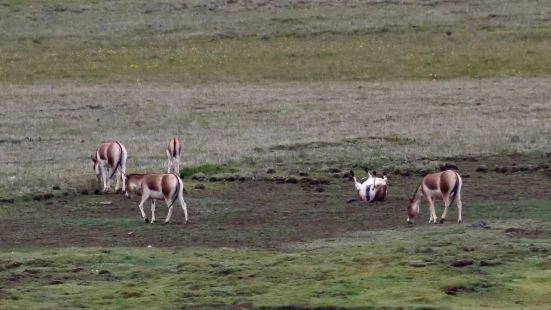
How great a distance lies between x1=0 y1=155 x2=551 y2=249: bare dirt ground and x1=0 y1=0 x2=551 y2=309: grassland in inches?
2.8

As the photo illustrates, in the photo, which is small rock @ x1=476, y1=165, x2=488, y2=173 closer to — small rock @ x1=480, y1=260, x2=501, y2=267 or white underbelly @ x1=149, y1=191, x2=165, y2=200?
white underbelly @ x1=149, y1=191, x2=165, y2=200

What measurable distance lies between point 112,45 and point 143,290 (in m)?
42.3

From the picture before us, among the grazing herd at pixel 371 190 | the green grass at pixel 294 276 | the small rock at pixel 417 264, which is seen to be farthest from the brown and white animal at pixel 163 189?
the small rock at pixel 417 264

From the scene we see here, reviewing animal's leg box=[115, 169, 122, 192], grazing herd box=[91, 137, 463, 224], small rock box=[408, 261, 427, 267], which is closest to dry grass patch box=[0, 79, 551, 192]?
animal's leg box=[115, 169, 122, 192]

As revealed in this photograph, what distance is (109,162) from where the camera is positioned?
23703 millimetres

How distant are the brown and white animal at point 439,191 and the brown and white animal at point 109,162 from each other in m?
6.26

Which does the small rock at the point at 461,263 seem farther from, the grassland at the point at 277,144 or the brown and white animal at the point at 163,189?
the brown and white animal at the point at 163,189

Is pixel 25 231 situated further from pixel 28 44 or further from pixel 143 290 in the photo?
pixel 28 44

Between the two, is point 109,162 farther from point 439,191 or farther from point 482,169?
point 482,169

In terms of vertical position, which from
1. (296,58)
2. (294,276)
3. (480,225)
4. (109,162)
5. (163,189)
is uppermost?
(296,58)

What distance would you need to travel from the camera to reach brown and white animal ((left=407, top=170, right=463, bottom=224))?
63.9ft

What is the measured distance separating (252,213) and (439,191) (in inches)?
131

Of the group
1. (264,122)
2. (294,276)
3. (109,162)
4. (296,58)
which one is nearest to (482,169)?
(109,162)

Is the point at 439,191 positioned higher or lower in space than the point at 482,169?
higher
